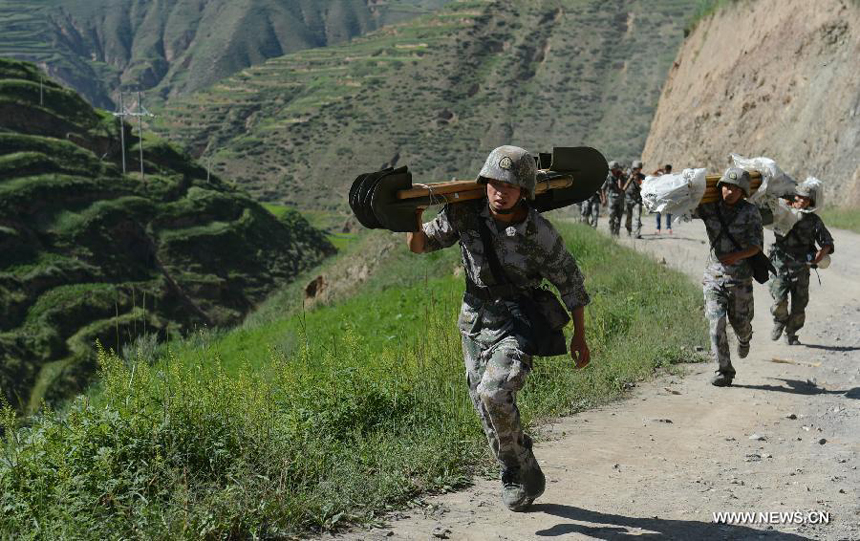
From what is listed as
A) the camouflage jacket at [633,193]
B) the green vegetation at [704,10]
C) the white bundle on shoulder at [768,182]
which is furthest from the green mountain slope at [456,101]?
the white bundle on shoulder at [768,182]

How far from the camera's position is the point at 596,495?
546cm

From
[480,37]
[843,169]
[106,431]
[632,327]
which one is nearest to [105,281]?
[843,169]

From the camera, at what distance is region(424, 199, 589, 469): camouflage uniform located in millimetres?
4887

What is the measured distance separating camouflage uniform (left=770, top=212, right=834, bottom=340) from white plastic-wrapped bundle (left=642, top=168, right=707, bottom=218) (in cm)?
265

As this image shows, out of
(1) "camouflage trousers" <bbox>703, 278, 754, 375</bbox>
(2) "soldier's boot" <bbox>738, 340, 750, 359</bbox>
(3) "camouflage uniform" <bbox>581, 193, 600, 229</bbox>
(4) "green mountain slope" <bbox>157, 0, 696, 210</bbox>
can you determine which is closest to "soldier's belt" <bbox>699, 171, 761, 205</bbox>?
(1) "camouflage trousers" <bbox>703, 278, 754, 375</bbox>

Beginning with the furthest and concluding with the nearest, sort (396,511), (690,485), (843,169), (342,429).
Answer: (843,169) < (342,429) < (690,485) < (396,511)

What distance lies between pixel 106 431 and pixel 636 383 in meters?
5.30

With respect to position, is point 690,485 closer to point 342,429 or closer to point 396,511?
point 396,511

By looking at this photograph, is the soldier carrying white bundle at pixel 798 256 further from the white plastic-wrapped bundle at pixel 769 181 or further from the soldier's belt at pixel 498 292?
the soldier's belt at pixel 498 292

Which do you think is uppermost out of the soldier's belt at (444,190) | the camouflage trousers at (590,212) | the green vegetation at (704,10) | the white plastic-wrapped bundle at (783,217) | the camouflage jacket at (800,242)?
the green vegetation at (704,10)

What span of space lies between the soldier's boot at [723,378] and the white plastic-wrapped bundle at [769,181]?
1595mm

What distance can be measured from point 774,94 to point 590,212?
15635 mm

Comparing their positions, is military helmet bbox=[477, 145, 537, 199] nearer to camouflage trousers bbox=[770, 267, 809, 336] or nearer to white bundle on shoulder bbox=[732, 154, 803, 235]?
white bundle on shoulder bbox=[732, 154, 803, 235]

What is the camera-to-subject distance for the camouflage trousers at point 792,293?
33.3 ft
